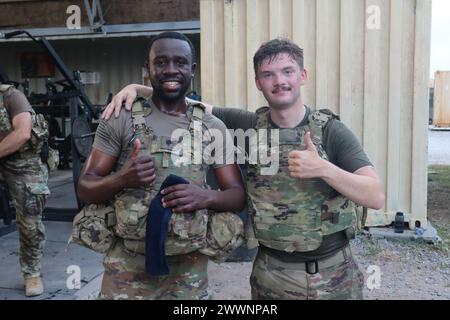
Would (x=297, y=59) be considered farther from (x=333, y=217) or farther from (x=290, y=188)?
(x=333, y=217)

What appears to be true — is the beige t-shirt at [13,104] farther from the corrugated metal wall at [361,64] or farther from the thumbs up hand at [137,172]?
the corrugated metal wall at [361,64]

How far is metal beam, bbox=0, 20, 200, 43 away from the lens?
7312mm

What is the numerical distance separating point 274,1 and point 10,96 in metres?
2.73

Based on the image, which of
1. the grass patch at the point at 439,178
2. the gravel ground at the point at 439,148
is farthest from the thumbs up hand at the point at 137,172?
the gravel ground at the point at 439,148

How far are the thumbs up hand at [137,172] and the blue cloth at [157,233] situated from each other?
0.27 ft

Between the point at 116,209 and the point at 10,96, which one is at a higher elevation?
the point at 10,96

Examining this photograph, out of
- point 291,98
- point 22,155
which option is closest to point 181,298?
point 291,98

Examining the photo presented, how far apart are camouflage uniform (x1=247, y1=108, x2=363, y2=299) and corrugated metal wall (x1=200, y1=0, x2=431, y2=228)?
2998mm

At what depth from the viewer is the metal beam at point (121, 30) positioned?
7.31 metres

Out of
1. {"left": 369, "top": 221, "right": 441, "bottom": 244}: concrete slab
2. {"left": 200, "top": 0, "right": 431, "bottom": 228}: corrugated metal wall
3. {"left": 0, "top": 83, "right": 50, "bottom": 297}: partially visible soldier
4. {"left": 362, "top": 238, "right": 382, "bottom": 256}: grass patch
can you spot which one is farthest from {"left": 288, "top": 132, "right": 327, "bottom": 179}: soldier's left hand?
{"left": 369, "top": 221, "right": 441, "bottom": 244}: concrete slab

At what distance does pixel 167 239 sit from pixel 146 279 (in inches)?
8.2

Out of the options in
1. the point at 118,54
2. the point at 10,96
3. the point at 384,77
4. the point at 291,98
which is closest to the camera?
the point at 291,98

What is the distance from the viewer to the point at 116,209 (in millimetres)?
1890

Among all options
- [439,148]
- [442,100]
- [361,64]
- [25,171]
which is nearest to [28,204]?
[25,171]
